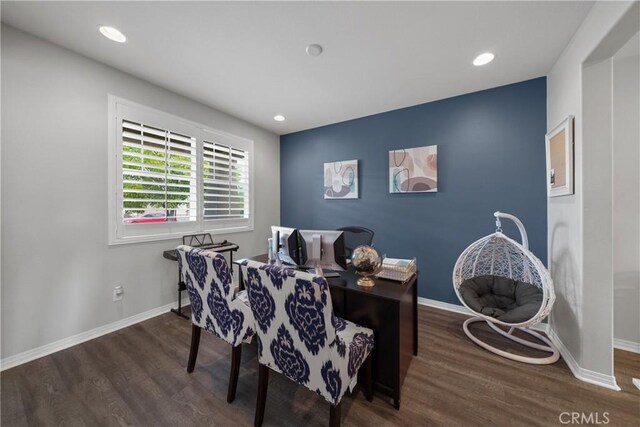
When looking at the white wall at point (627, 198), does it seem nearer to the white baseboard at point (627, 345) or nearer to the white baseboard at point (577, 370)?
the white baseboard at point (627, 345)

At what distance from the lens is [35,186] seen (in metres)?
1.95

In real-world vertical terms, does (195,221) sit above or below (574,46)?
below

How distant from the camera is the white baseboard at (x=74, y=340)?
187cm

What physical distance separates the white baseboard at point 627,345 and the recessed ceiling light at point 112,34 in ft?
17.0

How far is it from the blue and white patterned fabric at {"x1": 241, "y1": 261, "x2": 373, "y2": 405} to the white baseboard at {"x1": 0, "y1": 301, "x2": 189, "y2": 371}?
2113 mm

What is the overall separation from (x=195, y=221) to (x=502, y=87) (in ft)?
13.6

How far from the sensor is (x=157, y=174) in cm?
270

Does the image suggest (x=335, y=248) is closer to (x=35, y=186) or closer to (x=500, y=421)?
(x=500, y=421)

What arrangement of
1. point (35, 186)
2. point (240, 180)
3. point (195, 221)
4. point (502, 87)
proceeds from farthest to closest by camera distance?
point (240, 180)
point (195, 221)
point (502, 87)
point (35, 186)

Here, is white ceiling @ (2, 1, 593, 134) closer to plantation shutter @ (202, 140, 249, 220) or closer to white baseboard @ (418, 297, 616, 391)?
plantation shutter @ (202, 140, 249, 220)

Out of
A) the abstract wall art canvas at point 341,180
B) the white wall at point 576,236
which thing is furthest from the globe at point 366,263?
the abstract wall art canvas at point 341,180

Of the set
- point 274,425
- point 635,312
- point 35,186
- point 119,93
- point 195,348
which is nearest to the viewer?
point 274,425

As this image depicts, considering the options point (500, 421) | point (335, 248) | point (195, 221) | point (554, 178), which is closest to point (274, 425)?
point (335, 248)

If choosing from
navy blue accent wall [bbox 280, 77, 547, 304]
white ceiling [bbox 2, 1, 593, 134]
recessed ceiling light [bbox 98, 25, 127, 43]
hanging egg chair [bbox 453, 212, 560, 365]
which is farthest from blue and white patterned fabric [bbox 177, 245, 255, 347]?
navy blue accent wall [bbox 280, 77, 547, 304]
